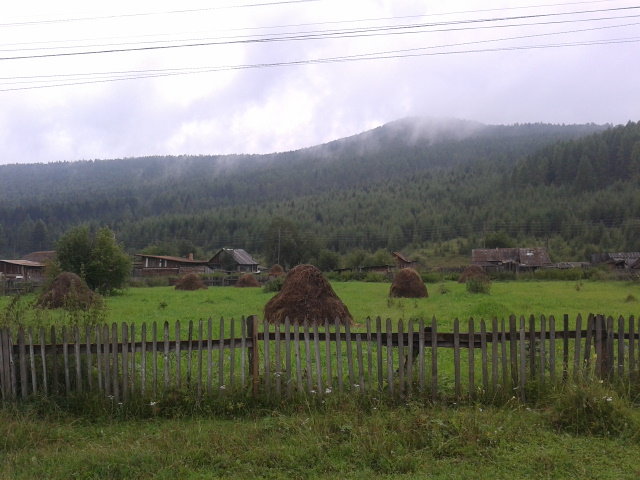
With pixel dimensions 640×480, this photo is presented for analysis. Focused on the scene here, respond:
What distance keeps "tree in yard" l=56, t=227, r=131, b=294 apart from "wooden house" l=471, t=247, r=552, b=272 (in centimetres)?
5280

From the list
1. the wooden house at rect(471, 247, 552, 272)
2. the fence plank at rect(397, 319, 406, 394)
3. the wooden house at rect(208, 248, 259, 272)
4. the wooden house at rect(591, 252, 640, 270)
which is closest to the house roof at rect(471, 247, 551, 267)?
the wooden house at rect(471, 247, 552, 272)

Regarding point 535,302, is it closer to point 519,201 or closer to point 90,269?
point 90,269

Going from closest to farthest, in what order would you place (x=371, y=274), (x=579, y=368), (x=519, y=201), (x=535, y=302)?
(x=579, y=368) < (x=535, y=302) < (x=371, y=274) < (x=519, y=201)

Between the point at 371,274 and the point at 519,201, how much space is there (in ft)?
270

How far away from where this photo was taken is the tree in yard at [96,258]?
124 feet

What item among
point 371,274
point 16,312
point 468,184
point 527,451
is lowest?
point 371,274

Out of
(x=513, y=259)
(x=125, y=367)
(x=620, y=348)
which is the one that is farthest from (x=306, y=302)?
(x=513, y=259)

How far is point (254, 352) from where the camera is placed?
6707mm

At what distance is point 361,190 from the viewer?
16862 centimetres

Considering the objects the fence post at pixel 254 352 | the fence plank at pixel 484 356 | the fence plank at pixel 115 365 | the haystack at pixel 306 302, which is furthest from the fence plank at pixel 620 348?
the haystack at pixel 306 302

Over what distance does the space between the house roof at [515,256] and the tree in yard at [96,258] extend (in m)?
60.1

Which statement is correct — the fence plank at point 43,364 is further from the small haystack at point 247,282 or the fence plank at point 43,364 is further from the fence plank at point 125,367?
the small haystack at point 247,282

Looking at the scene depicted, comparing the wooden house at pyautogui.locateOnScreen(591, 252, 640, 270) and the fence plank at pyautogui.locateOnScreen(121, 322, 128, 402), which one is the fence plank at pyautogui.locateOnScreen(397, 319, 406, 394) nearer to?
A: the fence plank at pyautogui.locateOnScreen(121, 322, 128, 402)

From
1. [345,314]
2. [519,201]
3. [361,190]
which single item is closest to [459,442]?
[345,314]
